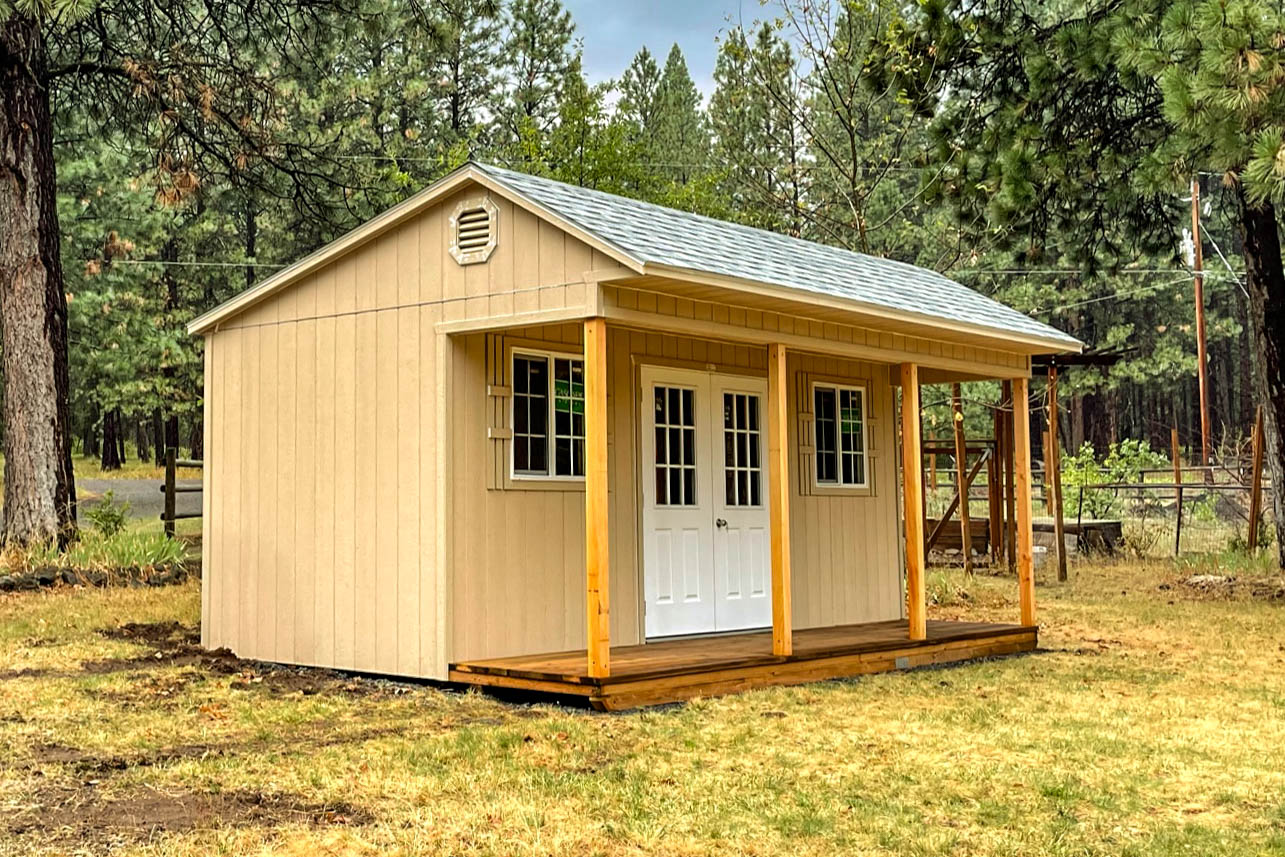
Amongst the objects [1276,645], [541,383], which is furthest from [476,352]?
[1276,645]

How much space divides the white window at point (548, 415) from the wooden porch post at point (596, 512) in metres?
1.38

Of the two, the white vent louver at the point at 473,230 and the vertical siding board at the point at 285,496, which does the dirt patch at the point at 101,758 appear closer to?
the vertical siding board at the point at 285,496

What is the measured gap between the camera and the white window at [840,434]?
1115cm

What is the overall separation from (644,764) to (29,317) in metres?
12.1

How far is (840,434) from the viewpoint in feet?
37.1

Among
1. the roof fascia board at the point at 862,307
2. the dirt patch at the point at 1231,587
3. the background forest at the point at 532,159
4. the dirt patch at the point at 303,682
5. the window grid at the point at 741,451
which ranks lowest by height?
the dirt patch at the point at 1231,587

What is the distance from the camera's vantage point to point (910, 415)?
978 cm

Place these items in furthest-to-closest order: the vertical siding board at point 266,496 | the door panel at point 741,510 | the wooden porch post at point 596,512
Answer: the door panel at point 741,510, the vertical siding board at point 266,496, the wooden porch post at point 596,512

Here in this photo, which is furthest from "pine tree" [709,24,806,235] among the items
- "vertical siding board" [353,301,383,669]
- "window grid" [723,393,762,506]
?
"vertical siding board" [353,301,383,669]

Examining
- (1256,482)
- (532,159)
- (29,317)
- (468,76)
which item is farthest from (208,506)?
(468,76)

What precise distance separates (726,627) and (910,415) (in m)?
2.12

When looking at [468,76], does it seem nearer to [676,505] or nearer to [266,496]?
[266,496]

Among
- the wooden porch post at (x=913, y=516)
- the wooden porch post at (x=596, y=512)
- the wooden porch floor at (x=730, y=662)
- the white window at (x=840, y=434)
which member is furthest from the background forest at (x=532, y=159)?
the wooden porch post at (x=596, y=512)

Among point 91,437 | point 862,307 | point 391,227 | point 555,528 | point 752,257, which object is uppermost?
point 91,437
